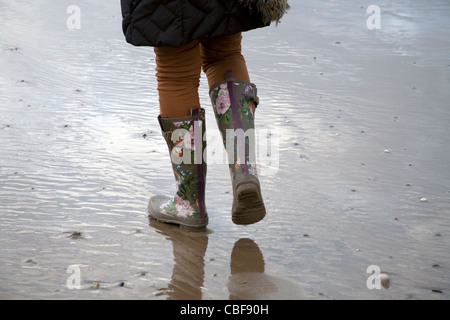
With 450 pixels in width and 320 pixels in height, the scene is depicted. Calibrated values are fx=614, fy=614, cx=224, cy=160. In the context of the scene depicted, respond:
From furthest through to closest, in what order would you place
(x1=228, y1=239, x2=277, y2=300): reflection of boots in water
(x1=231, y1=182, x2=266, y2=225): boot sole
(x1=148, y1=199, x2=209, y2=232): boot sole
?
(x1=148, y1=199, x2=209, y2=232): boot sole < (x1=231, y1=182, x2=266, y2=225): boot sole < (x1=228, y1=239, x2=277, y2=300): reflection of boots in water

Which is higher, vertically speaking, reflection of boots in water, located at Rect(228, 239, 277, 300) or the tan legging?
the tan legging

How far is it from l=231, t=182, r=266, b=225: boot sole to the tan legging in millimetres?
314

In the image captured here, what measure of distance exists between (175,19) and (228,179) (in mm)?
920

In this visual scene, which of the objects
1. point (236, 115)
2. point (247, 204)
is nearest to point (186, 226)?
point (247, 204)

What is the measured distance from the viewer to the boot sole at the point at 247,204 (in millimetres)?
1833

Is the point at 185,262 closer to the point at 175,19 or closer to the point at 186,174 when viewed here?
the point at 186,174

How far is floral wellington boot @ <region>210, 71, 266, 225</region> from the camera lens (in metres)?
1.85

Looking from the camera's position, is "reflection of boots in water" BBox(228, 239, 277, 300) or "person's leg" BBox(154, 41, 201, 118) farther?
"person's leg" BBox(154, 41, 201, 118)

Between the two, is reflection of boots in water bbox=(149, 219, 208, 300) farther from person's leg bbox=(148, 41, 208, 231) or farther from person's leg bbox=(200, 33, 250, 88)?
person's leg bbox=(200, 33, 250, 88)

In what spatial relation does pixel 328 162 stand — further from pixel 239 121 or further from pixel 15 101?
pixel 15 101

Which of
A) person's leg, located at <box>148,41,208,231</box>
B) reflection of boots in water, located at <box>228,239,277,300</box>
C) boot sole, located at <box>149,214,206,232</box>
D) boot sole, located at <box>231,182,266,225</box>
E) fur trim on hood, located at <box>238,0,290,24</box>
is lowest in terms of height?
reflection of boots in water, located at <box>228,239,277,300</box>

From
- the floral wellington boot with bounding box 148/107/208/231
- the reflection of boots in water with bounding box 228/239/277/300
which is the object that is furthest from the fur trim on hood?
the reflection of boots in water with bounding box 228/239/277/300

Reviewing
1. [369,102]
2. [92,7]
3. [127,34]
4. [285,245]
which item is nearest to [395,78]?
[369,102]

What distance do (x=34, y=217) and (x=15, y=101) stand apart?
49.5 inches
